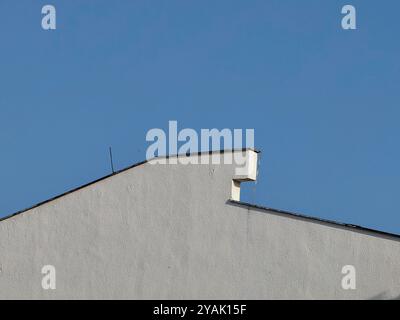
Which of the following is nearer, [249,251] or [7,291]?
[249,251]

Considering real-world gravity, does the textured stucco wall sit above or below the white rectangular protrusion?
below

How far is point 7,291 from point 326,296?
25.6 feet

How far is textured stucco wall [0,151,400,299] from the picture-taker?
26.1 m

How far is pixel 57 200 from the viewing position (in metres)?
29.0

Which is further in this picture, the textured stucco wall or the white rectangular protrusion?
the white rectangular protrusion

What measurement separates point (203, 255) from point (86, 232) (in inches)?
118

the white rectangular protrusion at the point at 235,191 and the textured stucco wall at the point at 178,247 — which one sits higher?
the white rectangular protrusion at the point at 235,191

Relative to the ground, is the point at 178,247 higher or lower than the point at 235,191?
lower

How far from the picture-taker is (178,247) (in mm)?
27656

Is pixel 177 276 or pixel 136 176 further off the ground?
pixel 136 176

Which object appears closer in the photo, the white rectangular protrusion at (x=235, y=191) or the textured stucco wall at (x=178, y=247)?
the textured stucco wall at (x=178, y=247)

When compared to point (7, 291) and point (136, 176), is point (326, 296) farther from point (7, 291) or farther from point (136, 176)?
point (7, 291)

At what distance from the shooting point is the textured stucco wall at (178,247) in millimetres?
26094
